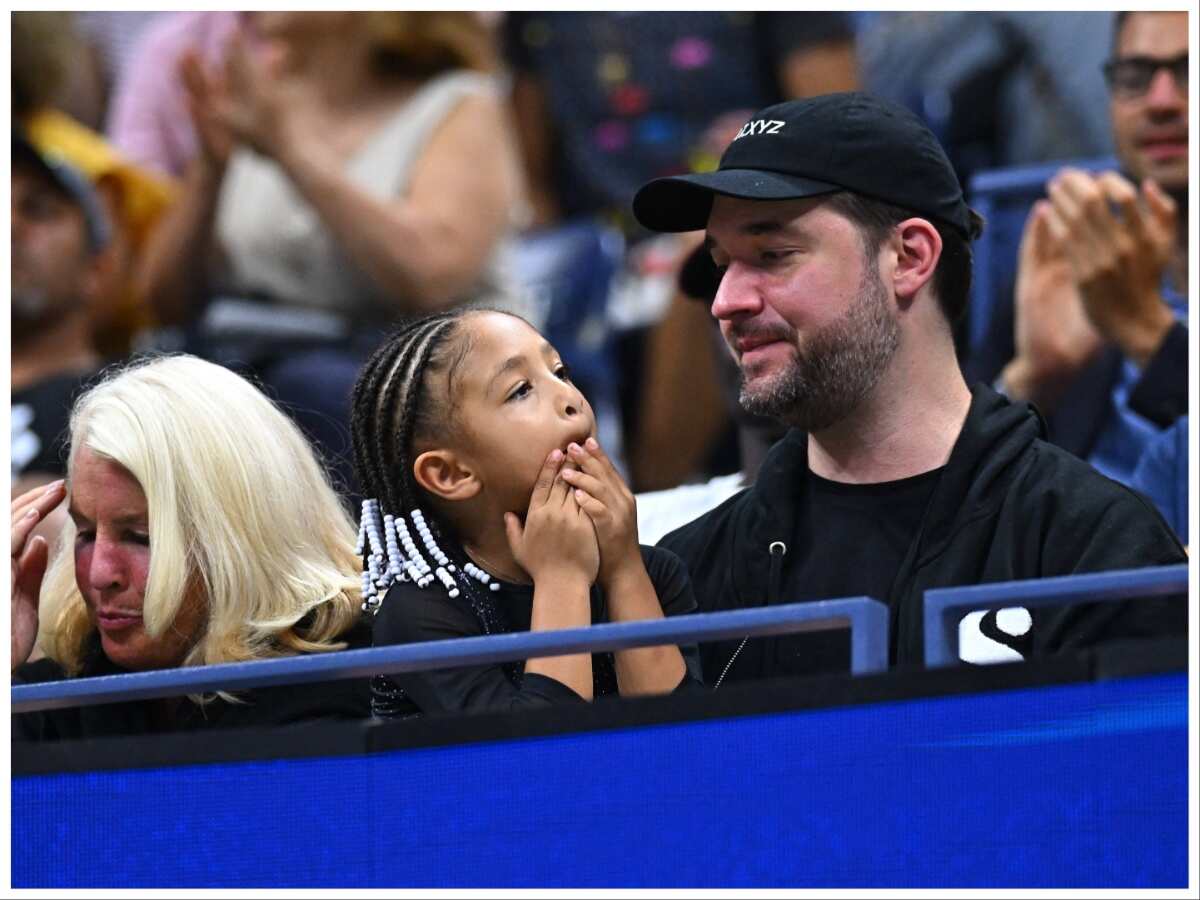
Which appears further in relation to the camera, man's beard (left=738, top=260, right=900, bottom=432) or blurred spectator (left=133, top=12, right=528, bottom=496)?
blurred spectator (left=133, top=12, right=528, bottom=496)

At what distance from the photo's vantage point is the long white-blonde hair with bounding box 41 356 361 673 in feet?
10.4

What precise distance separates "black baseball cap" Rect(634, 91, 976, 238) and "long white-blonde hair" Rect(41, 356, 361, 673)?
66cm

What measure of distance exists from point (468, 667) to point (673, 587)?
0.39 metres

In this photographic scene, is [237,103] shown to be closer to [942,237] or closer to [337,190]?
[337,190]

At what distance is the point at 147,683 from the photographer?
2682 mm

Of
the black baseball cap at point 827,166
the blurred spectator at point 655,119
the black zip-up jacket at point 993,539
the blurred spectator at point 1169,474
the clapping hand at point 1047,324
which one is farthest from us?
the blurred spectator at point 655,119

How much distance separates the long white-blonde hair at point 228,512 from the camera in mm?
3156

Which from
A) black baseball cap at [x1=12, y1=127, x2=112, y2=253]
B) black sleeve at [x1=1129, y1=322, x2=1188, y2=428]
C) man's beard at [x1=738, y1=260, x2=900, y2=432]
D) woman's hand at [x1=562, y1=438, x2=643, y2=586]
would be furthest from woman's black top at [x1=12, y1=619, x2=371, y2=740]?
black baseball cap at [x1=12, y1=127, x2=112, y2=253]

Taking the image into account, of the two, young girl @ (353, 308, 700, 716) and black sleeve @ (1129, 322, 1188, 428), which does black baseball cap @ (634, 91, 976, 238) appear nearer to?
young girl @ (353, 308, 700, 716)

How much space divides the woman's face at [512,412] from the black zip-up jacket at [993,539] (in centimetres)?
35

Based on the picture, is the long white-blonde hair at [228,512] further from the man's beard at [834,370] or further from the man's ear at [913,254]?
the man's ear at [913,254]

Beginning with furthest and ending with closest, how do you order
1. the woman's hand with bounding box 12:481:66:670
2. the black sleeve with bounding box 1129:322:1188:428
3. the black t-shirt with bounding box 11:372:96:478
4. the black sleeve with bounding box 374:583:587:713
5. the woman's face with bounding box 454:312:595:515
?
the black t-shirt with bounding box 11:372:96:478, the black sleeve with bounding box 1129:322:1188:428, the woman's hand with bounding box 12:481:66:670, the woman's face with bounding box 454:312:595:515, the black sleeve with bounding box 374:583:587:713

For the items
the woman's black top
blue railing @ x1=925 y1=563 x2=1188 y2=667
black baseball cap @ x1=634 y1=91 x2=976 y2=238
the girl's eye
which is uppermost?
black baseball cap @ x1=634 y1=91 x2=976 y2=238

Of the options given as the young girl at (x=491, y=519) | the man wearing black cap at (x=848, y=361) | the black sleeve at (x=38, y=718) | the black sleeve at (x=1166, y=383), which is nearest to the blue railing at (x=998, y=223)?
the black sleeve at (x=1166, y=383)
